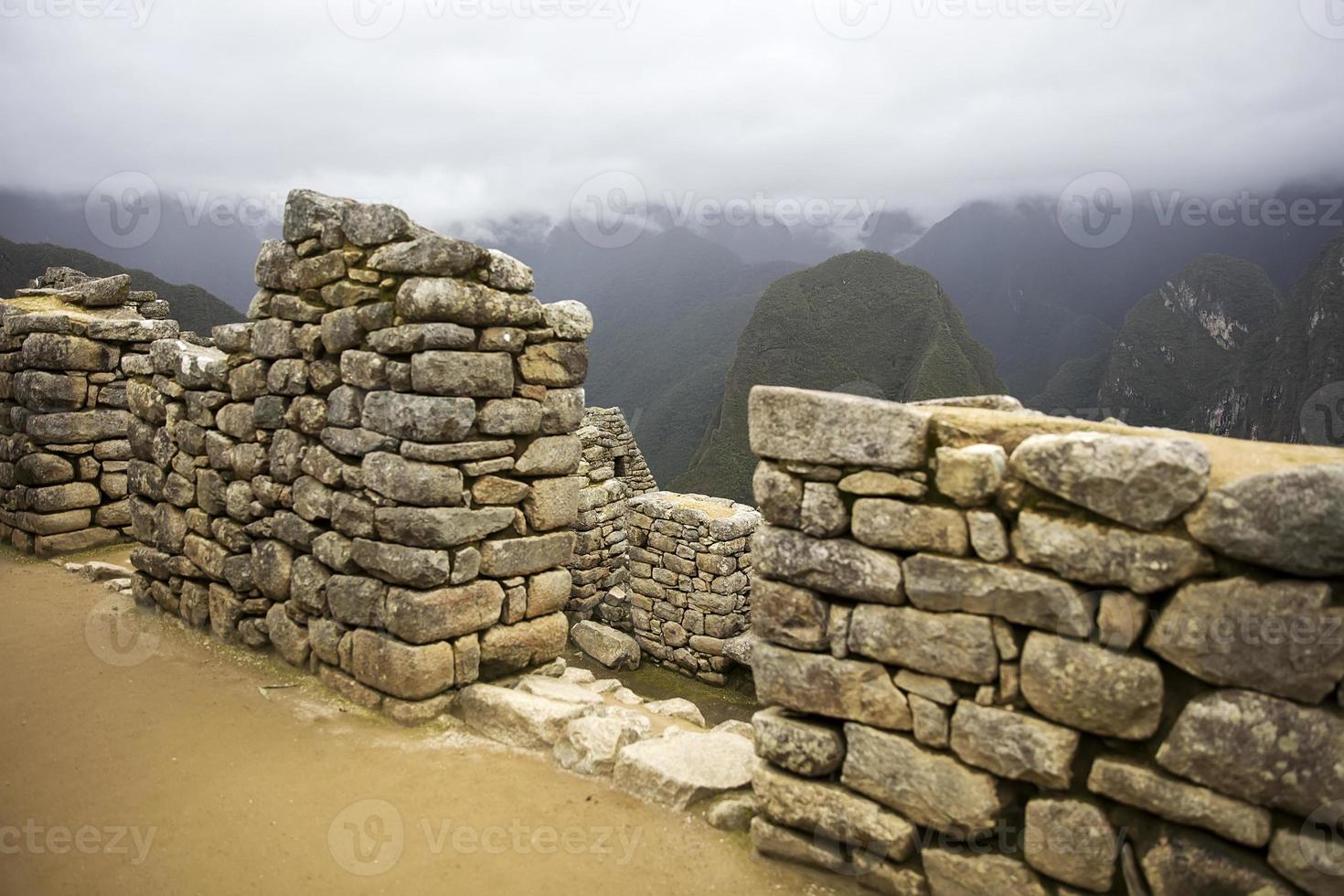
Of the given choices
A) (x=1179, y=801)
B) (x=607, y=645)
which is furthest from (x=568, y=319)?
(x=607, y=645)

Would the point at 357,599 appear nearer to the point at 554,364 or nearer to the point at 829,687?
the point at 554,364

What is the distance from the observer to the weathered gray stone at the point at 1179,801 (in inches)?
110

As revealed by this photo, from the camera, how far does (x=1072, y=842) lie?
3.16 metres

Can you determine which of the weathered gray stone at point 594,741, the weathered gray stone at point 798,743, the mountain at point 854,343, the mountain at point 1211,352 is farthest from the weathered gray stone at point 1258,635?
the mountain at point 854,343

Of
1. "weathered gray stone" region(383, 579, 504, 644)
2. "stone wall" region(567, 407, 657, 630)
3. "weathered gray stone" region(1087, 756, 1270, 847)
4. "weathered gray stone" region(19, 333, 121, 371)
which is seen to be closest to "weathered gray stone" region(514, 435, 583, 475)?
"weathered gray stone" region(383, 579, 504, 644)

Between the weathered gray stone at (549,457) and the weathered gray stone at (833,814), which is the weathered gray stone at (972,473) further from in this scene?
the weathered gray stone at (549,457)

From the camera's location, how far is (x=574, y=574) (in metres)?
16.9

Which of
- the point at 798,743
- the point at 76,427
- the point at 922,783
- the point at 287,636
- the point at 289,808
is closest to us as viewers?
the point at 922,783

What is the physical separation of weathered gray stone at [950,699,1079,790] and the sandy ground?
3.62 feet

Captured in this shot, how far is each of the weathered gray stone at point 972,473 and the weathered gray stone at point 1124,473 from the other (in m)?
0.13

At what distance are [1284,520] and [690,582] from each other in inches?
468

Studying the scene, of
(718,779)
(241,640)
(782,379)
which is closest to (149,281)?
(241,640)

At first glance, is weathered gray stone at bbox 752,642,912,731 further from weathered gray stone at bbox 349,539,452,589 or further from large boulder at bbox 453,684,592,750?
weathered gray stone at bbox 349,539,452,589

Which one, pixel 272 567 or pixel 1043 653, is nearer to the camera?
pixel 1043 653
